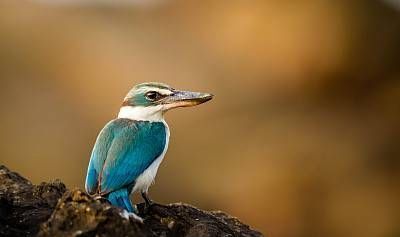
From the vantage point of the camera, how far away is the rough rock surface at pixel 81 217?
3928 mm

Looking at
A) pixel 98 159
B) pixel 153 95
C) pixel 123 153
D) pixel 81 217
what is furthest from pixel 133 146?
pixel 81 217

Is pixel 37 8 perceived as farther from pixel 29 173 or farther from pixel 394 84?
pixel 394 84

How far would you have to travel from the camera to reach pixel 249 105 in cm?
1434

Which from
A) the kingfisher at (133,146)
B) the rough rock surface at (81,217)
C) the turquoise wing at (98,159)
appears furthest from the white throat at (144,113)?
the rough rock surface at (81,217)

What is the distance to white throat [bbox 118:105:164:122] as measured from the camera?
6031mm

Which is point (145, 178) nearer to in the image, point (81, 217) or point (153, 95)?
point (153, 95)

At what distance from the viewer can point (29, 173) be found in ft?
47.2

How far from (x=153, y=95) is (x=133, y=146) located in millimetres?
547

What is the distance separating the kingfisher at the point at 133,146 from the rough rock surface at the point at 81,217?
7.9 inches

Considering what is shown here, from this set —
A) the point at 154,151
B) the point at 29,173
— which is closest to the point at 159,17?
the point at 29,173

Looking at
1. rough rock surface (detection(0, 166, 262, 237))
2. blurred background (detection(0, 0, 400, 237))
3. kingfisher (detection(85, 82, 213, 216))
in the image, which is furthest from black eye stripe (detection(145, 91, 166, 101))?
blurred background (detection(0, 0, 400, 237))

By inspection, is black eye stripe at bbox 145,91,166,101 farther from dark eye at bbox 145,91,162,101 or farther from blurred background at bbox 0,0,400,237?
blurred background at bbox 0,0,400,237

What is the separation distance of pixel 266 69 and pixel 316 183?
257 centimetres

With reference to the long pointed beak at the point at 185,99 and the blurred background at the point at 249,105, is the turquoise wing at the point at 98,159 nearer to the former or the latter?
the long pointed beak at the point at 185,99
